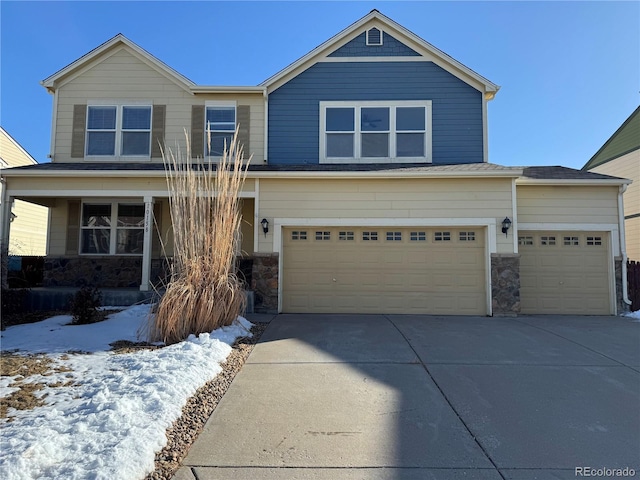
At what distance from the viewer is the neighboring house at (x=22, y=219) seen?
14.5 metres

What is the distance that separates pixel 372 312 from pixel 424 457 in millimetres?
5721

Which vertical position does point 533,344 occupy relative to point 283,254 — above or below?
below

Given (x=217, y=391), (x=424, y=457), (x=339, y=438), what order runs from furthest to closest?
(x=217, y=391) → (x=339, y=438) → (x=424, y=457)

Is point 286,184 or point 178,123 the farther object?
point 178,123

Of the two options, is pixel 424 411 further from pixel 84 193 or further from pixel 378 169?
pixel 84 193

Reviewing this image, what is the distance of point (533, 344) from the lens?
5.64 meters

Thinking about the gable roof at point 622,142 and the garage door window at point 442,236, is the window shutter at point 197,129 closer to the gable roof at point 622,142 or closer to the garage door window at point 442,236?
the garage door window at point 442,236

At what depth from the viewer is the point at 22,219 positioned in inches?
595

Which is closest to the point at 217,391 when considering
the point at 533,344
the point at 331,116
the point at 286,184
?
the point at 533,344

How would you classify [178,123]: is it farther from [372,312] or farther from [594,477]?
[594,477]

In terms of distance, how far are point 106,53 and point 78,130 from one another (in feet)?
7.29

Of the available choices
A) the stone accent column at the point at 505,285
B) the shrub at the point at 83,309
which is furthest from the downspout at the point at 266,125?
the stone accent column at the point at 505,285

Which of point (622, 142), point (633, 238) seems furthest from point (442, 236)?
point (622, 142)

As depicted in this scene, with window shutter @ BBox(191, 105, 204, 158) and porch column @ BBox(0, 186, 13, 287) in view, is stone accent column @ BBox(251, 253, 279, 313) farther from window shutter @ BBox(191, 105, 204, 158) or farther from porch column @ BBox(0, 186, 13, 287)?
porch column @ BBox(0, 186, 13, 287)
